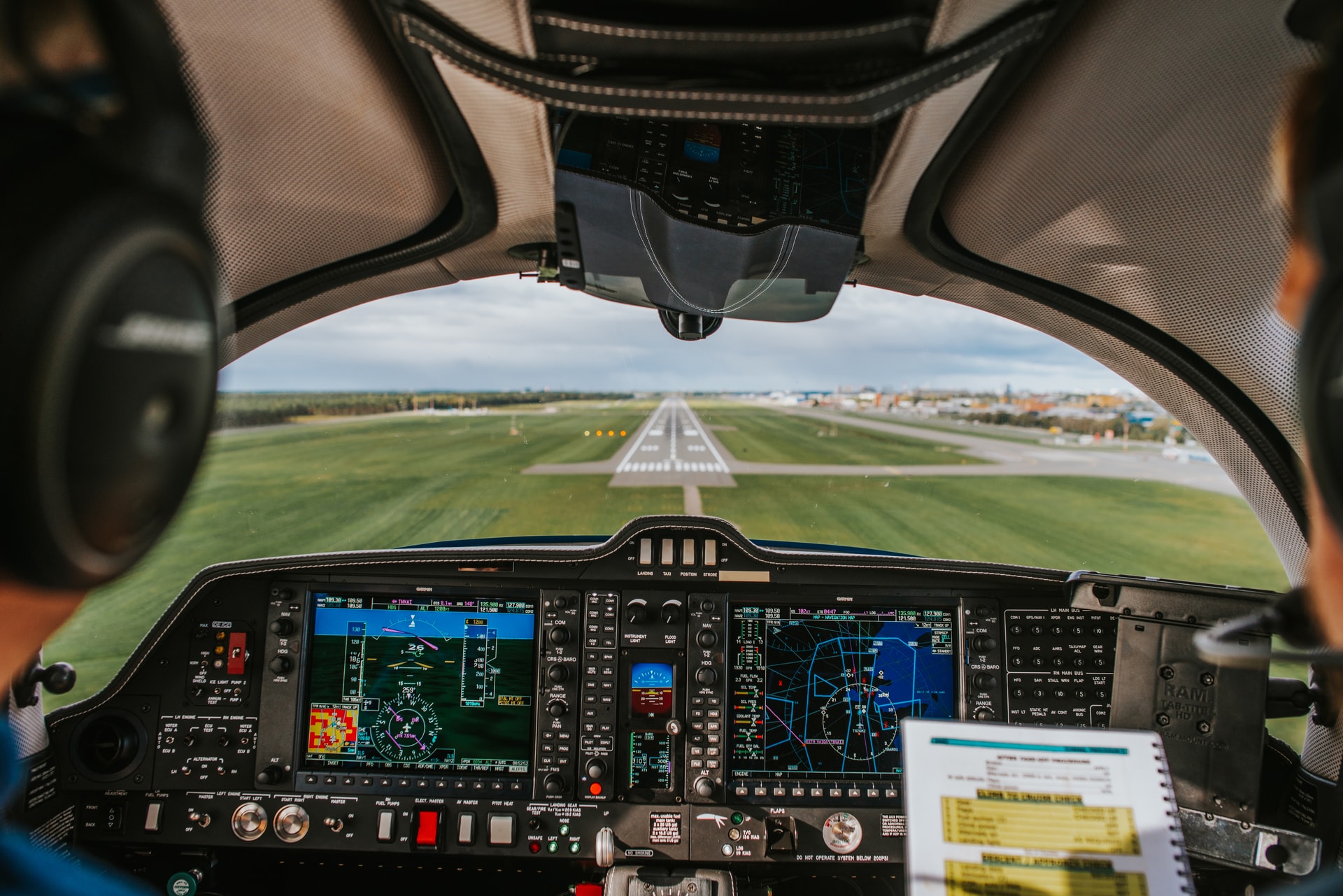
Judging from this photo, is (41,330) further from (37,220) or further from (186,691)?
(186,691)

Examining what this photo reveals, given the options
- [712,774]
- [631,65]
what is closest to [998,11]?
[631,65]

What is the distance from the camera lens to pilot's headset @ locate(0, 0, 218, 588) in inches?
16.0

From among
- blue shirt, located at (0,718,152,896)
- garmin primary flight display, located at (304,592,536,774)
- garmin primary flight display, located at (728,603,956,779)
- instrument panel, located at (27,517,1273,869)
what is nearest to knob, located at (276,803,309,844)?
instrument panel, located at (27,517,1273,869)

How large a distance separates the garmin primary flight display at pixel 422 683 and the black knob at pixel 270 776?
0.07 meters

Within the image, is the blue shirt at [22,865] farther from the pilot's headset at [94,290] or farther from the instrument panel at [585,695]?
the instrument panel at [585,695]

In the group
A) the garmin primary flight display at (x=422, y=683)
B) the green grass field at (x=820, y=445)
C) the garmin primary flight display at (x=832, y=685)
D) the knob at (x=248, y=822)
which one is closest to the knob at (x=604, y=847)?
the garmin primary flight display at (x=422, y=683)

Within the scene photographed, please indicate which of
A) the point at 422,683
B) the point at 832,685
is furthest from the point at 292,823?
the point at 832,685

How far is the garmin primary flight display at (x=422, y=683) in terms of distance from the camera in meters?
2.13

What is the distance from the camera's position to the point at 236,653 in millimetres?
2170

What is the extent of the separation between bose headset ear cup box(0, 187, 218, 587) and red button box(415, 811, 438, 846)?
5.95ft

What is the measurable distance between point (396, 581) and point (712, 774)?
1086 millimetres

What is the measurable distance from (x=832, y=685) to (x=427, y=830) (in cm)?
122

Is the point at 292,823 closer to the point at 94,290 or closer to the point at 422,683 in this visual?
the point at 422,683

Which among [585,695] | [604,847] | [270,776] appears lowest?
[604,847]
